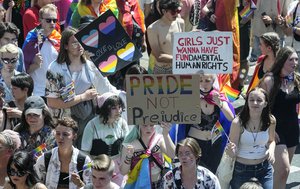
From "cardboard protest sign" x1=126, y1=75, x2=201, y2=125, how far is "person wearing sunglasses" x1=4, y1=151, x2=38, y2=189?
980mm

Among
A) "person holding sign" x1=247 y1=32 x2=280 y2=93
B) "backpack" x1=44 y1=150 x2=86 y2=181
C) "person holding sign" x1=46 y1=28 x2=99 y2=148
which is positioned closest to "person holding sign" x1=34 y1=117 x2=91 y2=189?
"backpack" x1=44 y1=150 x2=86 y2=181

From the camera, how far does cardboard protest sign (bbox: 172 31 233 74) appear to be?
9312mm

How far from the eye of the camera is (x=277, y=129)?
30.9ft

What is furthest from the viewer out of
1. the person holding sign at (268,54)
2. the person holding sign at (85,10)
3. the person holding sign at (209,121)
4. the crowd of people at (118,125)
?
the person holding sign at (85,10)

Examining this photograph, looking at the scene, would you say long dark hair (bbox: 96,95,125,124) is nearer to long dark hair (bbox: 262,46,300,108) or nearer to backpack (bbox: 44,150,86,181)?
backpack (bbox: 44,150,86,181)

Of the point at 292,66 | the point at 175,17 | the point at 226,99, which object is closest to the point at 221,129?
the point at 226,99

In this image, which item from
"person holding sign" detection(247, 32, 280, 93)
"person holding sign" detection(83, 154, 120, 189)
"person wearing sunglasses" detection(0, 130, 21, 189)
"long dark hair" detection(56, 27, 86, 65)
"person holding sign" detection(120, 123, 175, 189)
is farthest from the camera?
"person holding sign" detection(247, 32, 280, 93)

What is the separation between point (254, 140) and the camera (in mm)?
8703

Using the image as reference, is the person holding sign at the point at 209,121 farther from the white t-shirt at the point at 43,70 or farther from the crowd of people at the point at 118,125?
the white t-shirt at the point at 43,70

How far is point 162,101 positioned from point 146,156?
591 millimetres

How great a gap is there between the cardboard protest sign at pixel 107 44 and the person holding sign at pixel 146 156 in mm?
1000

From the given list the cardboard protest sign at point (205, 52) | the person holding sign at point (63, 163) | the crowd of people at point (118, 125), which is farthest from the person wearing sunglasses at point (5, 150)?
the cardboard protest sign at point (205, 52)

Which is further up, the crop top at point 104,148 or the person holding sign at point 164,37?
the person holding sign at point 164,37

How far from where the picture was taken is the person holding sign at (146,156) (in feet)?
28.1
